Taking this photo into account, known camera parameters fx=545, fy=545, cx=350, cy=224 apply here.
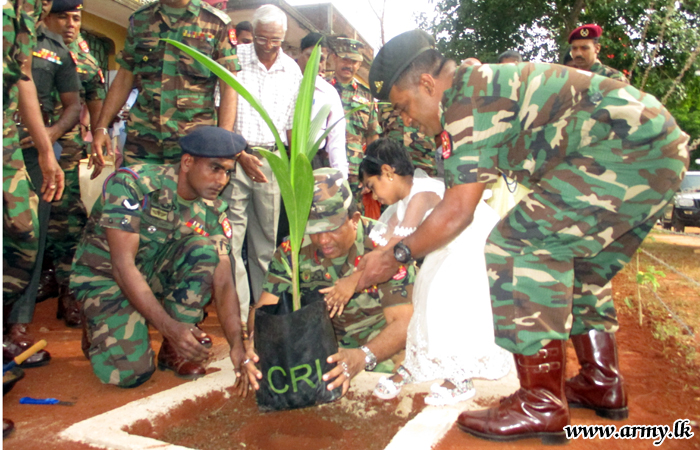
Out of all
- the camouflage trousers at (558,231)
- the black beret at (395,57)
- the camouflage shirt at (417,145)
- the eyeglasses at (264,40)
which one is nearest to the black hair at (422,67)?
the black beret at (395,57)

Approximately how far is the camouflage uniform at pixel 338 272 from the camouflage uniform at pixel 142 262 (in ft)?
1.61

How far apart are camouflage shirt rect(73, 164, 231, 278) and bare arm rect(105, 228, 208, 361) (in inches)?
2.4

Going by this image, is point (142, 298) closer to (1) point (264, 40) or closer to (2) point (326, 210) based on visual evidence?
(2) point (326, 210)

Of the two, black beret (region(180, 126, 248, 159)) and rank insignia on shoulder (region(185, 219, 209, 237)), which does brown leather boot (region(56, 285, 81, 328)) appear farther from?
black beret (region(180, 126, 248, 159))

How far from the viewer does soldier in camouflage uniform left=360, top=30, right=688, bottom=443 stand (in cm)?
179

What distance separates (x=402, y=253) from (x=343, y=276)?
2.08 feet

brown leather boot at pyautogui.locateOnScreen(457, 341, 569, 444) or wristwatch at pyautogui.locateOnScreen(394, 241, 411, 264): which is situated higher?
wristwatch at pyautogui.locateOnScreen(394, 241, 411, 264)

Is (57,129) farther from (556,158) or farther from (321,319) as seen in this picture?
(556,158)

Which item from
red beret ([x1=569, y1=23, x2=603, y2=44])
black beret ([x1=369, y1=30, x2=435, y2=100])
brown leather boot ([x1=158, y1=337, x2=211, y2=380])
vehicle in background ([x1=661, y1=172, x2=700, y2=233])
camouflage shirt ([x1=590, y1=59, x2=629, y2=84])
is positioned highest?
red beret ([x1=569, y1=23, x2=603, y2=44])

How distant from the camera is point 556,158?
189 centimetres

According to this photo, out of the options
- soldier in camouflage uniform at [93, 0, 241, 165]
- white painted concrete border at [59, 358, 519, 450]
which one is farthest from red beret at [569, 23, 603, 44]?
white painted concrete border at [59, 358, 519, 450]

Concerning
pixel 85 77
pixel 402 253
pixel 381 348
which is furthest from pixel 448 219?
pixel 85 77

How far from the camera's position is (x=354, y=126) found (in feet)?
15.2

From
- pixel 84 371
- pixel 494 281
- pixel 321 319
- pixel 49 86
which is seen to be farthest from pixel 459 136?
pixel 49 86
